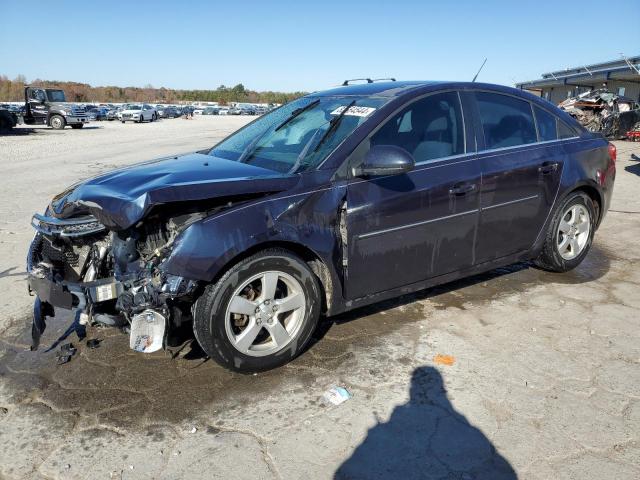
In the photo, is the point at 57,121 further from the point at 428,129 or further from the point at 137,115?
the point at 428,129

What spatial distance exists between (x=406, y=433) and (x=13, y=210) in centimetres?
724

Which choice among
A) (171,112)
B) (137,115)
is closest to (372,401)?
(137,115)

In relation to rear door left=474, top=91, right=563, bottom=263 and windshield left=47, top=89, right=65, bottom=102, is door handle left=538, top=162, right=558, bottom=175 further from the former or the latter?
windshield left=47, top=89, right=65, bottom=102

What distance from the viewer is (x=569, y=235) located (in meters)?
4.71

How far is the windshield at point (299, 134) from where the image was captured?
3.34 metres

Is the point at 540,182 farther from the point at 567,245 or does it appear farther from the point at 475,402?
the point at 475,402

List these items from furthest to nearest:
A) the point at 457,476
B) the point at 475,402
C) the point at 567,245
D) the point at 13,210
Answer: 1. the point at 13,210
2. the point at 567,245
3. the point at 475,402
4. the point at 457,476

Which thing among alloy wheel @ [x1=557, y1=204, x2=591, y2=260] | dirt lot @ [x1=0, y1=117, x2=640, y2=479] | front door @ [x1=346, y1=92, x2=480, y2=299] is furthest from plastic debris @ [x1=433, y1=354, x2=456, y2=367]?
alloy wheel @ [x1=557, y1=204, x2=591, y2=260]

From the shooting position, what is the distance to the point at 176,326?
9.37 ft

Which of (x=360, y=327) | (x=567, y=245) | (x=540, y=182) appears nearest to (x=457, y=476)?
(x=360, y=327)

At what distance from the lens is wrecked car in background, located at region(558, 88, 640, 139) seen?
2106 centimetres

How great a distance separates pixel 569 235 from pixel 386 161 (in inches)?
102

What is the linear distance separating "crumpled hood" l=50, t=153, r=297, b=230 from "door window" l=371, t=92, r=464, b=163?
85 cm

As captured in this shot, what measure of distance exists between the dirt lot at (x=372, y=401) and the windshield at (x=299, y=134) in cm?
131
